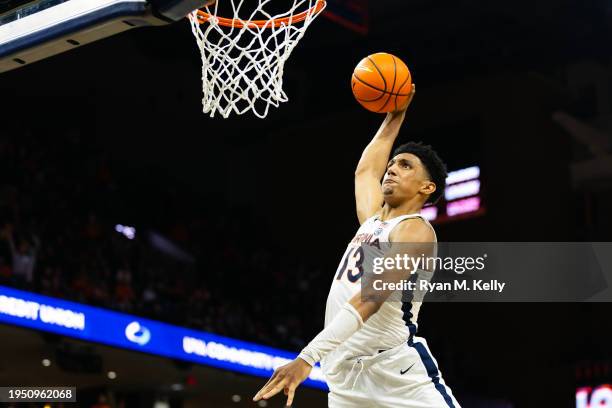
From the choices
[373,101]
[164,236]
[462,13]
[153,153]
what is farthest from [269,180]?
[373,101]

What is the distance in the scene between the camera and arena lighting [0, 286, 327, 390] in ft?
33.0

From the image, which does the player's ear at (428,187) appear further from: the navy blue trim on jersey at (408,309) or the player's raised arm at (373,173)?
the navy blue trim on jersey at (408,309)

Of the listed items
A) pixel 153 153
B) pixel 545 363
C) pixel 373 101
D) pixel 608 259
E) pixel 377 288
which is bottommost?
pixel 377 288

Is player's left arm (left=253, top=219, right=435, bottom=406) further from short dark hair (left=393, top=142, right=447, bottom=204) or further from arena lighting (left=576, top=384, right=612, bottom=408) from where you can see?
arena lighting (left=576, top=384, right=612, bottom=408)

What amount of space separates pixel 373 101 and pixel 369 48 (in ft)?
38.5

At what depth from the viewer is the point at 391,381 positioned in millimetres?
3982

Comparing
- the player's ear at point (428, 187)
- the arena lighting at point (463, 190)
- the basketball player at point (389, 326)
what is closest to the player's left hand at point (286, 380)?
the basketball player at point (389, 326)

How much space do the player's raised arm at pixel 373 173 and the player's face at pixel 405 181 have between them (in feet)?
0.90

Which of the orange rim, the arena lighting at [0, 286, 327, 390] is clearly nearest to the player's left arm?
the orange rim

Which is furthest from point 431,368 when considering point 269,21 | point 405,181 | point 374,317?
point 269,21

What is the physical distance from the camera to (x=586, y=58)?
16344mm

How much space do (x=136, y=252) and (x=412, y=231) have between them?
9.59 metres

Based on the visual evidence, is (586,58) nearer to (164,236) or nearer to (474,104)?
(474,104)

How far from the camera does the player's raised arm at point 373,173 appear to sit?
180 inches
